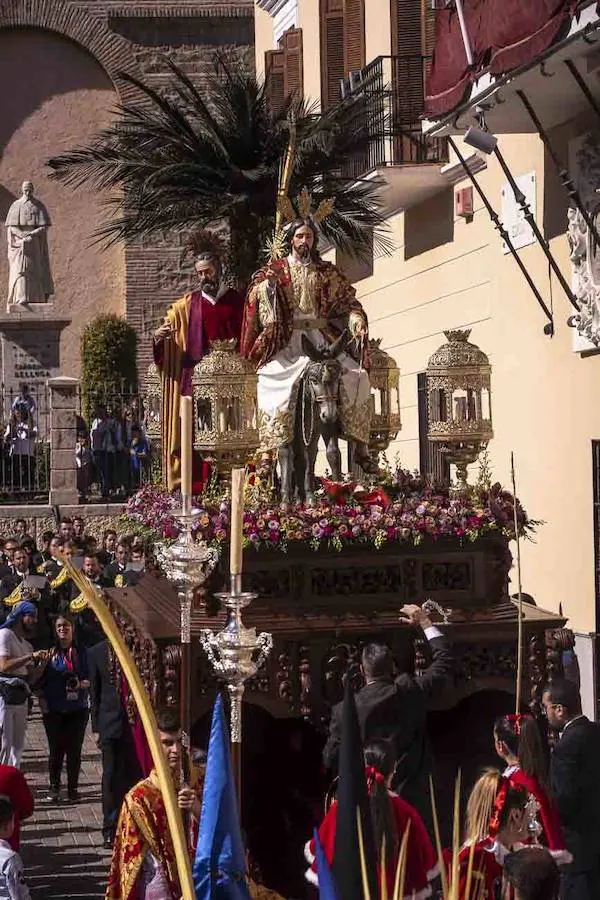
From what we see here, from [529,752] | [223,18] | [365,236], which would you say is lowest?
[529,752]

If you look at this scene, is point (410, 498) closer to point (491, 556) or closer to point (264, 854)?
point (491, 556)


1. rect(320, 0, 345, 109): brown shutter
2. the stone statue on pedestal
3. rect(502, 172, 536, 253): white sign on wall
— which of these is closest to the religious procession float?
rect(502, 172, 536, 253): white sign on wall

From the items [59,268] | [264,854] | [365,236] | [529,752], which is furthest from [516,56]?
[59,268]

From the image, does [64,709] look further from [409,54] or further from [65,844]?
[409,54]

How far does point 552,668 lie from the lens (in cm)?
820

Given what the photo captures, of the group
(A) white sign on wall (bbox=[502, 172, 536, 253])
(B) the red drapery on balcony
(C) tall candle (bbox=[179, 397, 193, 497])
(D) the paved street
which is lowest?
(D) the paved street

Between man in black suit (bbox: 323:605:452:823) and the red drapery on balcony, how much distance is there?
19.4 ft

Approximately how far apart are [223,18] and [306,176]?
21.4 meters

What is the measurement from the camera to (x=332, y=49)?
20234 mm

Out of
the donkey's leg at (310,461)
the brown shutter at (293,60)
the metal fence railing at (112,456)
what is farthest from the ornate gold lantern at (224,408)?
the metal fence railing at (112,456)

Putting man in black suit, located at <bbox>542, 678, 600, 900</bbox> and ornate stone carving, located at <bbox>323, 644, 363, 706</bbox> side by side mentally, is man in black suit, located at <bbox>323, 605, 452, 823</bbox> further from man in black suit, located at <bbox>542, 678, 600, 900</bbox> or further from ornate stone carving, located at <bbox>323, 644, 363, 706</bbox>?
ornate stone carving, located at <bbox>323, 644, 363, 706</bbox>

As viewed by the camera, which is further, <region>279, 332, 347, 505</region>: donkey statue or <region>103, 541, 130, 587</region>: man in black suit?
<region>103, 541, 130, 587</region>: man in black suit

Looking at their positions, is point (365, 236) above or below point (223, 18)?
below

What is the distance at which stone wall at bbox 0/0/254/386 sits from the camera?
32938 millimetres
